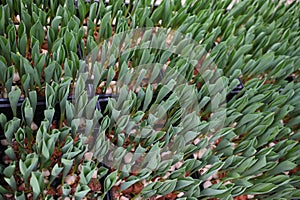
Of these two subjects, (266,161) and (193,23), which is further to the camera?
(193,23)

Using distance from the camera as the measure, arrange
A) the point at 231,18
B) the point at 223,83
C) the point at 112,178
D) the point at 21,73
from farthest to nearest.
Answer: the point at 231,18 → the point at 223,83 → the point at 21,73 → the point at 112,178

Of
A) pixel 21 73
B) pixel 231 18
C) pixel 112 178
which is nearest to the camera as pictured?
pixel 112 178

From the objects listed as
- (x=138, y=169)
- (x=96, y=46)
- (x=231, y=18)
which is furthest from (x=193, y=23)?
(x=138, y=169)

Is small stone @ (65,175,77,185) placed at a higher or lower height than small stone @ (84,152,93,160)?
lower

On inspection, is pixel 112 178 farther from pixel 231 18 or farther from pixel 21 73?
pixel 231 18

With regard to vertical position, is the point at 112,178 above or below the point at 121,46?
below

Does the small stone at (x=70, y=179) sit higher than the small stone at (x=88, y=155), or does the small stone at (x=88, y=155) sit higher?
the small stone at (x=88, y=155)

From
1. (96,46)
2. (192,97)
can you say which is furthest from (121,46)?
(192,97)

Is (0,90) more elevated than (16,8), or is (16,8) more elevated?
(16,8)

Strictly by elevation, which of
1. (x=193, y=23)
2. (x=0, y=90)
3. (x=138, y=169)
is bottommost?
(x=138, y=169)

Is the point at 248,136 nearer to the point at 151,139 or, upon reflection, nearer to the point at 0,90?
the point at 151,139
